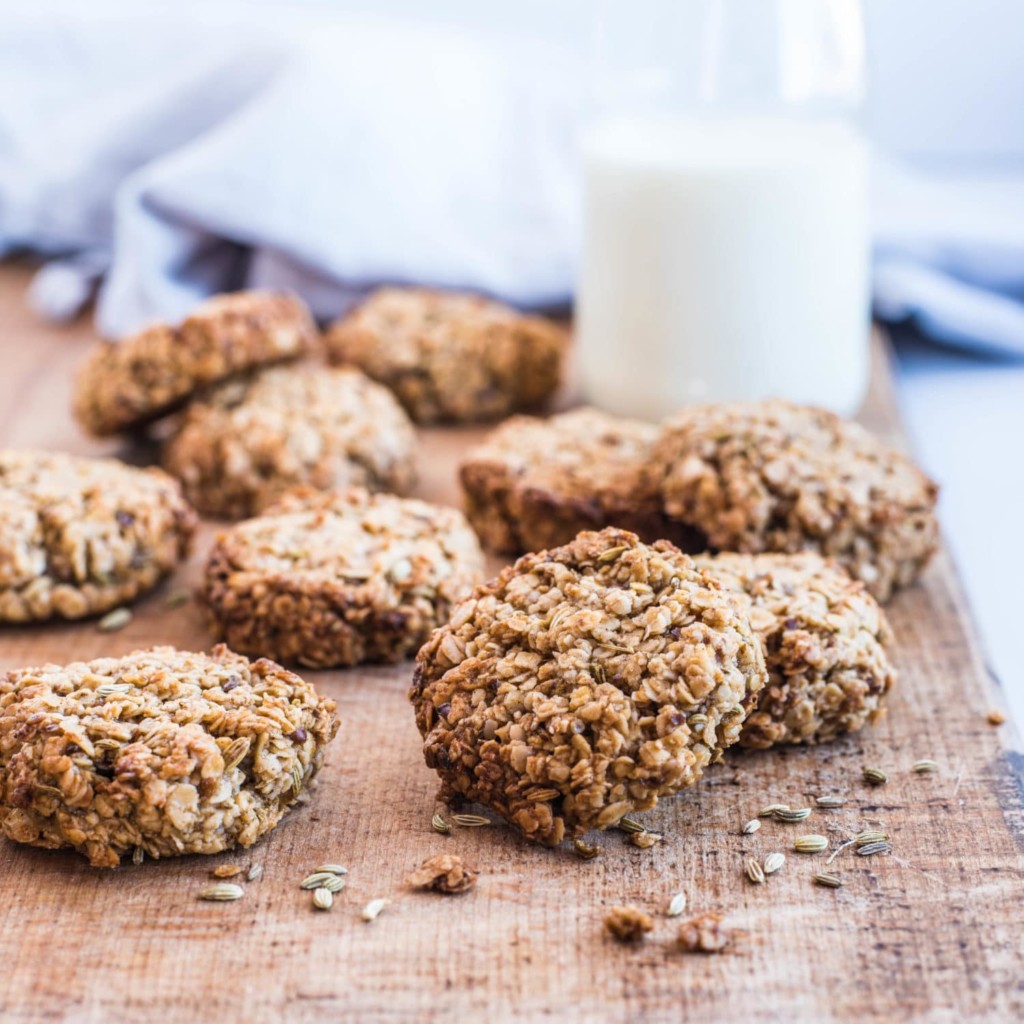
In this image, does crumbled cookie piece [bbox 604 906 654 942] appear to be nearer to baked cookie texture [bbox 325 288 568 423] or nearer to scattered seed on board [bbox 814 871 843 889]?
scattered seed on board [bbox 814 871 843 889]

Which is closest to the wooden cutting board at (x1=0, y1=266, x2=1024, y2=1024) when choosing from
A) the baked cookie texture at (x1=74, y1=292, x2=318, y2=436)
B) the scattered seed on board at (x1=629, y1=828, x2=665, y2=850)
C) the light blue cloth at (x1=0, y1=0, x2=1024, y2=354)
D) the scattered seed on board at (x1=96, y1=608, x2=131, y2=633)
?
the scattered seed on board at (x1=629, y1=828, x2=665, y2=850)

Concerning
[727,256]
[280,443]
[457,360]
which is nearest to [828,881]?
[280,443]

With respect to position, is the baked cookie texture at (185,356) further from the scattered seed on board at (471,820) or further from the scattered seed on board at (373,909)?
the scattered seed on board at (373,909)

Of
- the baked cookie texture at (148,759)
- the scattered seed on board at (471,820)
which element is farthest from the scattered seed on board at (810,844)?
the baked cookie texture at (148,759)

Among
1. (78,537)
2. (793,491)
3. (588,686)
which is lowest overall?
(78,537)

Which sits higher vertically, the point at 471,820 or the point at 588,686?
the point at 588,686

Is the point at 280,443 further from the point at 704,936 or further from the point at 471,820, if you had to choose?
the point at 704,936
